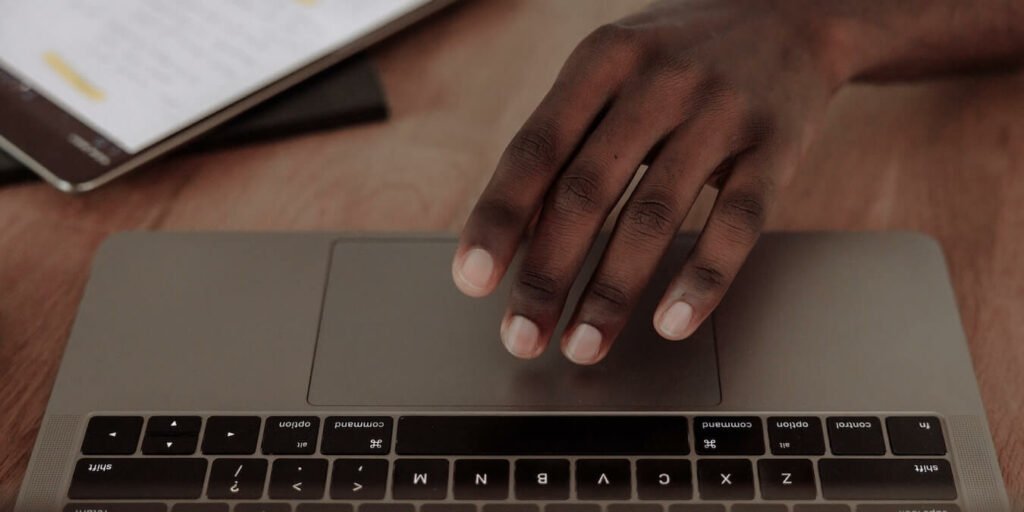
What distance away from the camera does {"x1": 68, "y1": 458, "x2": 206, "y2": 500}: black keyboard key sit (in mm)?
439

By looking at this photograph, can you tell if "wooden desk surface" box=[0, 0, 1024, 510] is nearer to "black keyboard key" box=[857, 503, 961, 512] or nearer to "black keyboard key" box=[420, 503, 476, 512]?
"black keyboard key" box=[857, 503, 961, 512]

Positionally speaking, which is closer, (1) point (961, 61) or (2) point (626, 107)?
(2) point (626, 107)

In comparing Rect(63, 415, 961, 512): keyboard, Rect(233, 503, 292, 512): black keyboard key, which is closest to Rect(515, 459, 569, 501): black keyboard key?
Rect(63, 415, 961, 512): keyboard

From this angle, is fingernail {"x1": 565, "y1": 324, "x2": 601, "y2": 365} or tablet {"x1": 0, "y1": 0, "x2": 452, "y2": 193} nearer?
fingernail {"x1": 565, "y1": 324, "x2": 601, "y2": 365}

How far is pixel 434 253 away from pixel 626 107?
0.13 meters

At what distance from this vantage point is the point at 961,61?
0.63m

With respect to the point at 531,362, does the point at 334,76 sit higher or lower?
higher

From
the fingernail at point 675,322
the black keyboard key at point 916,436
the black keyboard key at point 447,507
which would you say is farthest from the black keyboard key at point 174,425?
the black keyboard key at point 916,436

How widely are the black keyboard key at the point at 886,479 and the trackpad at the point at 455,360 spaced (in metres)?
0.07

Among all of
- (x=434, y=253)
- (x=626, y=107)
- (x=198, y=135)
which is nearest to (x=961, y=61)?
(x=626, y=107)

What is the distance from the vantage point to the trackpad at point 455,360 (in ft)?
1.56

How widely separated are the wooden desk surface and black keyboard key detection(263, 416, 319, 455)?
0.40 ft

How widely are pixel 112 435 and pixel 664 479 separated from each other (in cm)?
25

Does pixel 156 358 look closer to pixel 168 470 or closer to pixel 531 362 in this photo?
pixel 168 470
